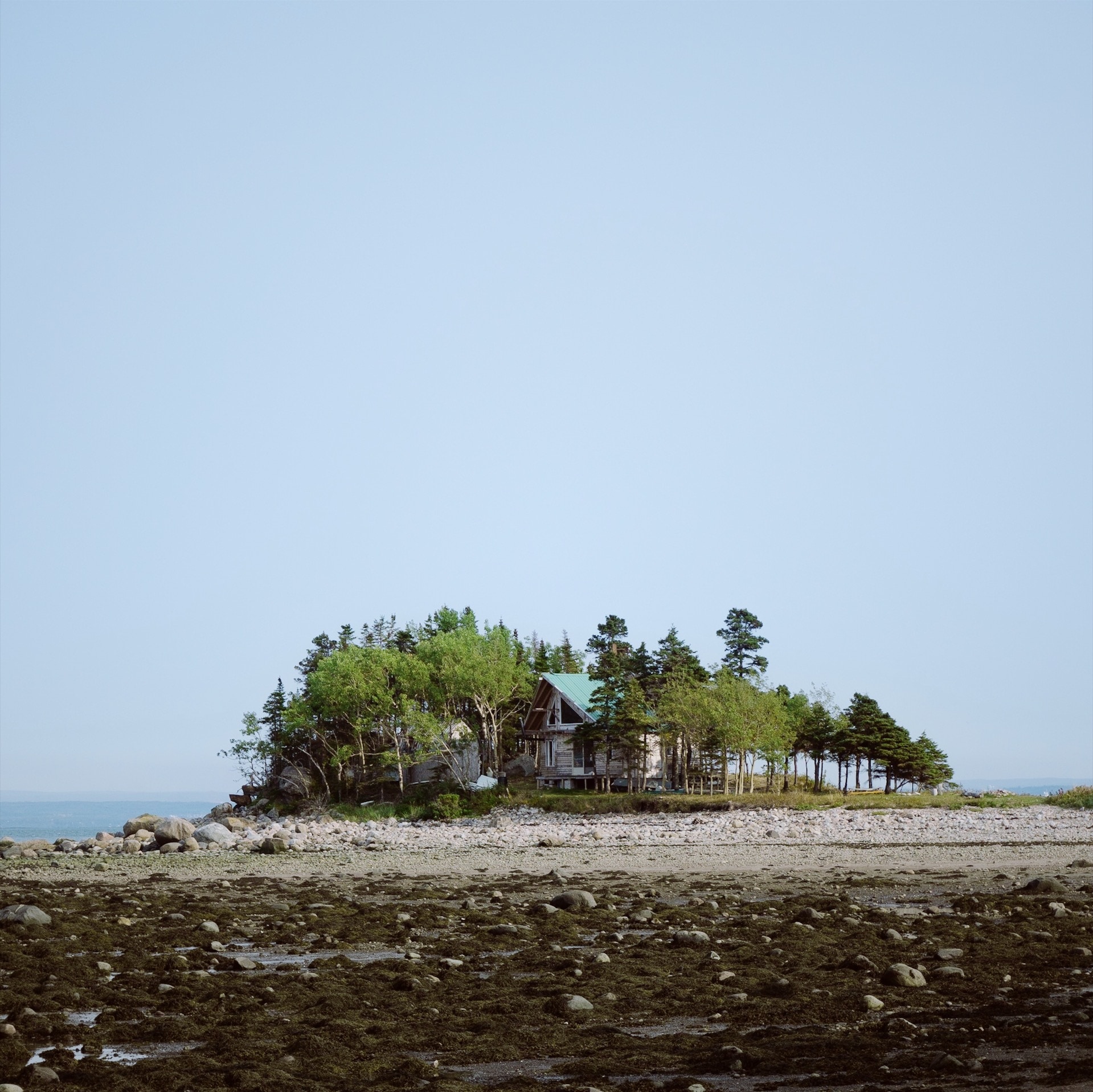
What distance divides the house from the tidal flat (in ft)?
178

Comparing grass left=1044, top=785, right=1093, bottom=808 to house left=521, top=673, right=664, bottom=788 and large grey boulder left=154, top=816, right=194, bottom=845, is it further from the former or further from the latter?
large grey boulder left=154, top=816, right=194, bottom=845

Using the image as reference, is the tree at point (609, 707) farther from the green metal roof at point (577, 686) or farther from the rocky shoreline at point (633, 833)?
the rocky shoreline at point (633, 833)

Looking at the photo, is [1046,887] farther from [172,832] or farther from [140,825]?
[140,825]

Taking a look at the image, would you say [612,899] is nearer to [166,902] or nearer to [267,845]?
[166,902]

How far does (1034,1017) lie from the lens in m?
10.0

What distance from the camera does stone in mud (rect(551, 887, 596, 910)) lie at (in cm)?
2003

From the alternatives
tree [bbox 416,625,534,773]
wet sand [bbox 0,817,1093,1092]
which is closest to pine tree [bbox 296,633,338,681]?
tree [bbox 416,625,534,773]

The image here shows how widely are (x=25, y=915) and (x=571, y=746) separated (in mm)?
60929

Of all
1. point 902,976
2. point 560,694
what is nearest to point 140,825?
point 560,694

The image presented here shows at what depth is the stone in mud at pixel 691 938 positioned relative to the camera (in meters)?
Result: 15.2

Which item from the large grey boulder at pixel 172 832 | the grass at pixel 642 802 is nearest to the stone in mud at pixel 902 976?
the large grey boulder at pixel 172 832

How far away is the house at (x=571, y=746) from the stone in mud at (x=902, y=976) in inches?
2453

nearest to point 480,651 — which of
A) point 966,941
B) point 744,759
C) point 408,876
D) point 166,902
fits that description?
Result: point 744,759

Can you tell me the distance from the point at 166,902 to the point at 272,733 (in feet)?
243
